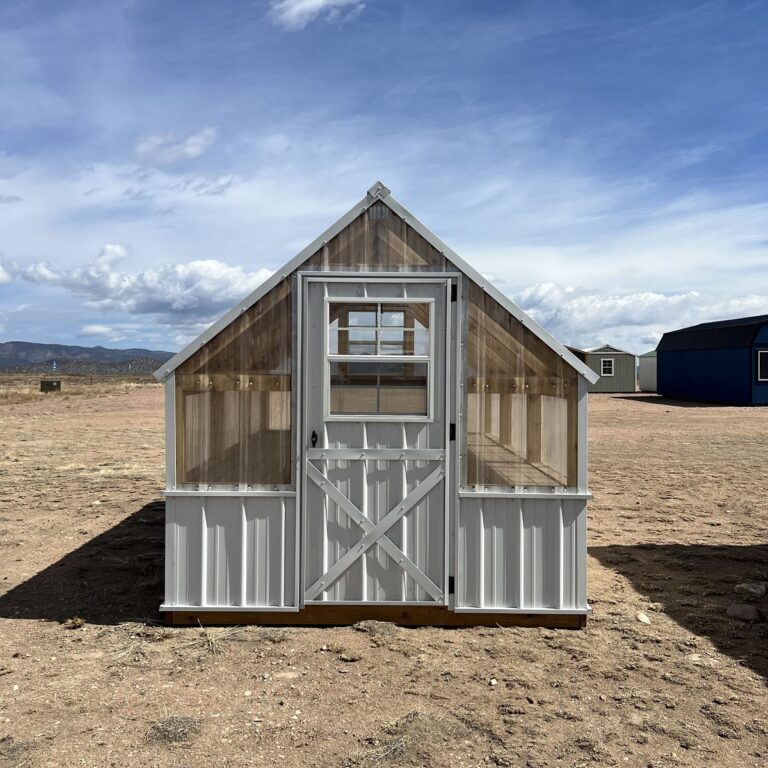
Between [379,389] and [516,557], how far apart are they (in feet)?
6.57

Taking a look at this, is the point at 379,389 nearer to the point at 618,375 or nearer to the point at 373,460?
the point at 373,460

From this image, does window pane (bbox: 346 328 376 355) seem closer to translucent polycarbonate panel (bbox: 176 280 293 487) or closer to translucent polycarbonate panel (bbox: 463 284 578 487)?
translucent polycarbonate panel (bbox: 176 280 293 487)

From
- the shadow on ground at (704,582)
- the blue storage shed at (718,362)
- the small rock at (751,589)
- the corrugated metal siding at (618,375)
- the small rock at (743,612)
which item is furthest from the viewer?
the corrugated metal siding at (618,375)

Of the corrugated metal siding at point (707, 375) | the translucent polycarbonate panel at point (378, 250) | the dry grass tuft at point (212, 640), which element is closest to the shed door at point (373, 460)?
the translucent polycarbonate panel at point (378, 250)

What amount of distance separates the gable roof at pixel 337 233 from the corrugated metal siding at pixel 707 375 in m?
28.4

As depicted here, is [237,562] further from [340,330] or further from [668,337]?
[668,337]

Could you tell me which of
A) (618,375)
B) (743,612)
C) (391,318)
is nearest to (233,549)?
(391,318)

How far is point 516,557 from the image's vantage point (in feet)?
20.9

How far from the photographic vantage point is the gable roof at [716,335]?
30859 mm

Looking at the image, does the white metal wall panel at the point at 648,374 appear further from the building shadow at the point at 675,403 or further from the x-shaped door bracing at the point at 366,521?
the x-shaped door bracing at the point at 366,521

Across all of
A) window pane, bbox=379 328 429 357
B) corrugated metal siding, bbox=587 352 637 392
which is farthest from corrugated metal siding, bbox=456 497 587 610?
corrugated metal siding, bbox=587 352 637 392

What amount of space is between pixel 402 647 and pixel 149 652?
2187 millimetres

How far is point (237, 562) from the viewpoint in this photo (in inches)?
252

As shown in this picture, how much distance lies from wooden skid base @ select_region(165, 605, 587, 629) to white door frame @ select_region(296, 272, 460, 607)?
0.11 metres
